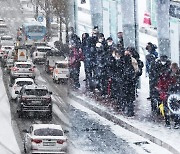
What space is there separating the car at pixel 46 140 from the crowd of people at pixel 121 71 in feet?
10.5

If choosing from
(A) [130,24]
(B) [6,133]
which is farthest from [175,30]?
(B) [6,133]

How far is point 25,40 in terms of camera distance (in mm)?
65438

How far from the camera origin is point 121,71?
1011 inches

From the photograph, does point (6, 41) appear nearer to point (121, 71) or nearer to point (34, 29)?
point (34, 29)

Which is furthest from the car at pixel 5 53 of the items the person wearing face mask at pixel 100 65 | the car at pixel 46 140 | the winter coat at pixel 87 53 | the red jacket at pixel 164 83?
the red jacket at pixel 164 83

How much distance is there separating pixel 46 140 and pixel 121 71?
13.8 ft

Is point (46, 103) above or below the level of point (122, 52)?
below

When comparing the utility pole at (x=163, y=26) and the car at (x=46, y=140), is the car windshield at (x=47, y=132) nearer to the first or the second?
the car at (x=46, y=140)

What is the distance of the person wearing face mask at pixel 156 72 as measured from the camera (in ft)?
78.3

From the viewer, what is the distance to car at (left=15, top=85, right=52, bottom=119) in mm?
30922

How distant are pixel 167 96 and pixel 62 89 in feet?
56.5

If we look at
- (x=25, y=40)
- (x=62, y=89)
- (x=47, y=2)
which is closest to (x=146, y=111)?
(x=62, y=89)

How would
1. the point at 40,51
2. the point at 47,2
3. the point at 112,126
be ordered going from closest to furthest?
the point at 112,126
the point at 40,51
the point at 47,2

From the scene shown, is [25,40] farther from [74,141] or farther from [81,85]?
[74,141]
